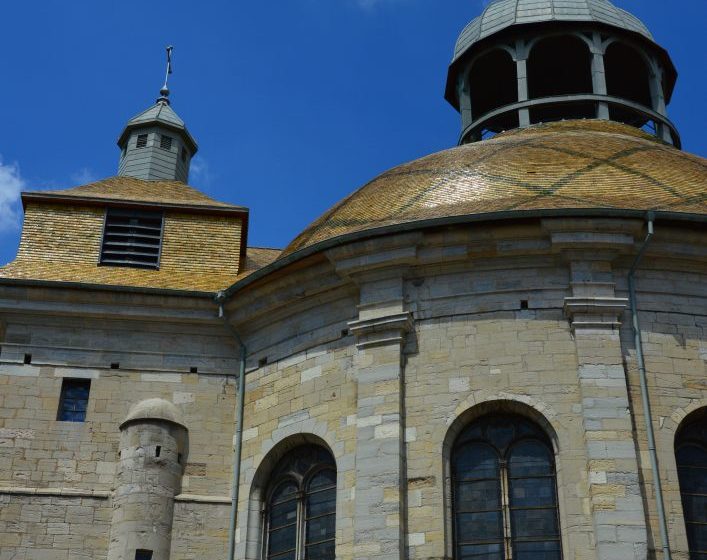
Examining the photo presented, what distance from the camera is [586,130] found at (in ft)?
63.2

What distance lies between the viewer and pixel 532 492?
12.9 m

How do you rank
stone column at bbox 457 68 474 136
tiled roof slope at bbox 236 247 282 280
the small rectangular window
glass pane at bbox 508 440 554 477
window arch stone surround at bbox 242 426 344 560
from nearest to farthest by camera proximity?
glass pane at bbox 508 440 554 477, window arch stone surround at bbox 242 426 344 560, the small rectangular window, tiled roof slope at bbox 236 247 282 280, stone column at bbox 457 68 474 136

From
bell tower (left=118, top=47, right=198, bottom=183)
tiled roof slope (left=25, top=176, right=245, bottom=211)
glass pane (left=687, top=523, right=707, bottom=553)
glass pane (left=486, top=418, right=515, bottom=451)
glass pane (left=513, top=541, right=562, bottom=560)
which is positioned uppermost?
bell tower (left=118, top=47, right=198, bottom=183)

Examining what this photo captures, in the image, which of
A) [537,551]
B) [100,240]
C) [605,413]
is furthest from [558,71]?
[537,551]

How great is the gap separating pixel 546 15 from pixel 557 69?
161 centimetres

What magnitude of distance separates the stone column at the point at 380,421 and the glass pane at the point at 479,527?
0.70 metres

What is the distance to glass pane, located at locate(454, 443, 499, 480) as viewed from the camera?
43.2 ft

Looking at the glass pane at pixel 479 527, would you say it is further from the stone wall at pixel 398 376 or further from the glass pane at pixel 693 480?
the glass pane at pixel 693 480

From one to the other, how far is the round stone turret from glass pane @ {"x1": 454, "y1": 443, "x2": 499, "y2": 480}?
13.0ft

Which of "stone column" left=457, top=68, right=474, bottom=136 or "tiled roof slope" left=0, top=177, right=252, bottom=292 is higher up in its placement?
"stone column" left=457, top=68, right=474, bottom=136

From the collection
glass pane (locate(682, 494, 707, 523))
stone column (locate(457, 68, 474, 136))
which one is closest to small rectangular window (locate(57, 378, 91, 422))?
glass pane (locate(682, 494, 707, 523))

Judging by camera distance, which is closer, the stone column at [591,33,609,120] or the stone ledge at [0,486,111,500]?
the stone ledge at [0,486,111,500]

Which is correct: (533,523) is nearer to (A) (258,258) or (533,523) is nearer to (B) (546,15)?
(A) (258,258)

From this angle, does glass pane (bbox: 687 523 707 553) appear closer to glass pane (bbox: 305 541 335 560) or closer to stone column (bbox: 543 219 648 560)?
stone column (bbox: 543 219 648 560)
